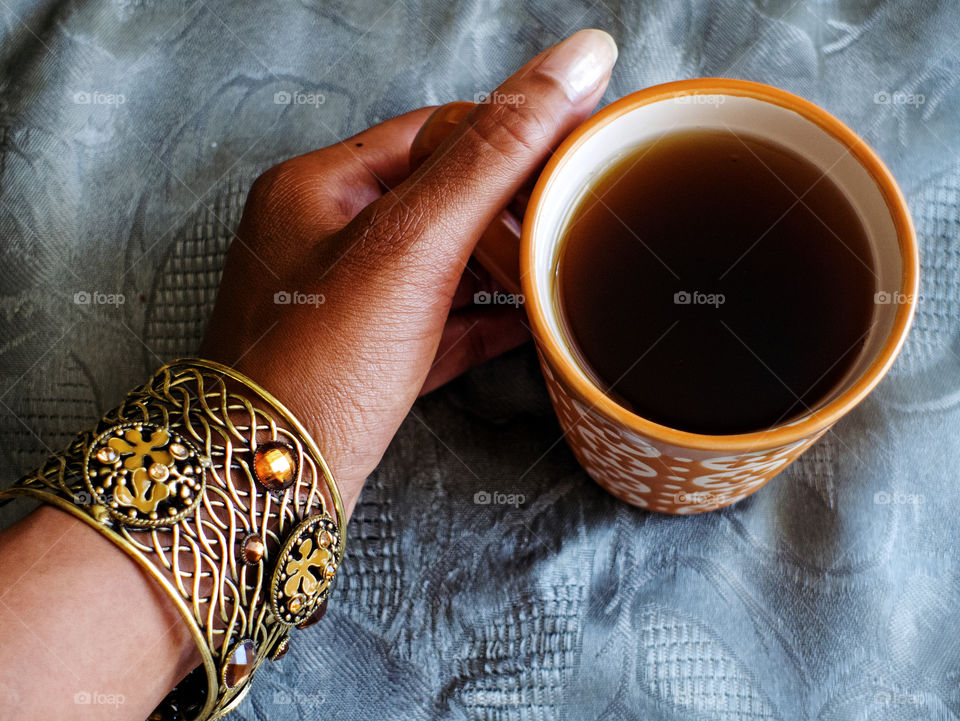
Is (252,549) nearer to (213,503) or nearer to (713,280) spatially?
(213,503)

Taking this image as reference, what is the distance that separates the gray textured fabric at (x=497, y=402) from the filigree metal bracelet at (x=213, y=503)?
15cm

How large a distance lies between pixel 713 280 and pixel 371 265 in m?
0.22

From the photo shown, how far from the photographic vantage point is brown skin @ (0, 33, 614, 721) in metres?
0.43

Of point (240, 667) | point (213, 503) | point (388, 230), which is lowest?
point (240, 667)

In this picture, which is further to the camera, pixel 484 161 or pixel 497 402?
pixel 497 402

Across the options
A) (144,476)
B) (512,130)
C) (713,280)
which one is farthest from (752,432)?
(144,476)

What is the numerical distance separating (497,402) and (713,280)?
0.75 ft

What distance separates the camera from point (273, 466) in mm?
450

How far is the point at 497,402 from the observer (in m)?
0.64

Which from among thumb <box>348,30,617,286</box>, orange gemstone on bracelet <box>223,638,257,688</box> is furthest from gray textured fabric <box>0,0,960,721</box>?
thumb <box>348,30,617,286</box>

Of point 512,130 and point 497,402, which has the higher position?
point 512,130

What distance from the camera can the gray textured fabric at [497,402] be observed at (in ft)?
1.89

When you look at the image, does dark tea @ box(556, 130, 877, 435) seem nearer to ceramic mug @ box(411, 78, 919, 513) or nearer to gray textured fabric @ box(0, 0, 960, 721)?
ceramic mug @ box(411, 78, 919, 513)

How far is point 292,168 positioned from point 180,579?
314 millimetres
